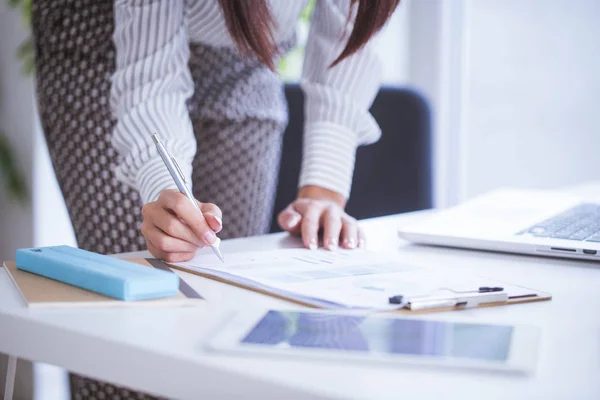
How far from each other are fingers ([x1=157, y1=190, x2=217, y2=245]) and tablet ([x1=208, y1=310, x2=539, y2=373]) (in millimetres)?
212

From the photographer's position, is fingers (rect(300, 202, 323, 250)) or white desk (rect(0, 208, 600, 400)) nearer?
white desk (rect(0, 208, 600, 400))

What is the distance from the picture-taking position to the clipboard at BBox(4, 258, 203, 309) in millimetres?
566

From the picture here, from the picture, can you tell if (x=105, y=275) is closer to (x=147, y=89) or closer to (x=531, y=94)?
(x=147, y=89)

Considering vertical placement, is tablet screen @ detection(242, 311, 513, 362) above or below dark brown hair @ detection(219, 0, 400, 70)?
below

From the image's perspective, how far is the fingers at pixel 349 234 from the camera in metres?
0.88

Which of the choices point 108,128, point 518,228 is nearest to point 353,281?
point 518,228

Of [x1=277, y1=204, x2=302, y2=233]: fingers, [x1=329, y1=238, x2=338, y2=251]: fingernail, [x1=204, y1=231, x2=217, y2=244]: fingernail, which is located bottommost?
[x1=329, y1=238, x2=338, y2=251]: fingernail

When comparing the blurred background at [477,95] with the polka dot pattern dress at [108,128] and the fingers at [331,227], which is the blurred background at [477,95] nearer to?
the polka dot pattern dress at [108,128]

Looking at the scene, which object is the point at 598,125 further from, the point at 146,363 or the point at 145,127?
the point at 146,363

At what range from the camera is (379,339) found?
484 millimetres

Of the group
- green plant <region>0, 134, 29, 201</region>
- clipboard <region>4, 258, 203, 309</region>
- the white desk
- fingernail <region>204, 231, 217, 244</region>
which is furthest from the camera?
green plant <region>0, 134, 29, 201</region>

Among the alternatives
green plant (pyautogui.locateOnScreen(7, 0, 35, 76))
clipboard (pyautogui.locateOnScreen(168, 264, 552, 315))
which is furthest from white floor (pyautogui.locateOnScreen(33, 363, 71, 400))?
clipboard (pyautogui.locateOnScreen(168, 264, 552, 315))

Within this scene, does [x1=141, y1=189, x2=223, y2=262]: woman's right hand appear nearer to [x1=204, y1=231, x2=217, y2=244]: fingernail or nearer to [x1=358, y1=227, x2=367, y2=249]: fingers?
[x1=204, y1=231, x2=217, y2=244]: fingernail

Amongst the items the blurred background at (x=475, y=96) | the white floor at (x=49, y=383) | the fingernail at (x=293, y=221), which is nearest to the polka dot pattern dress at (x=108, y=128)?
the fingernail at (x=293, y=221)
